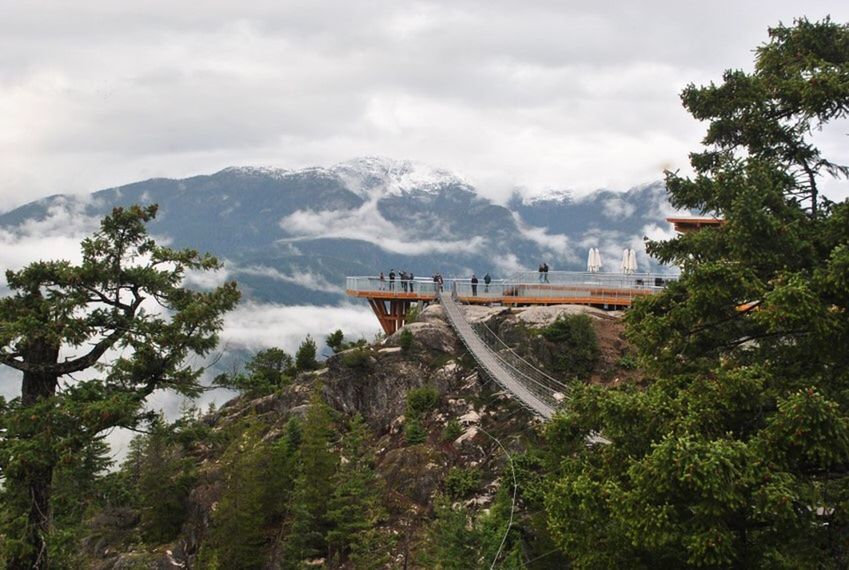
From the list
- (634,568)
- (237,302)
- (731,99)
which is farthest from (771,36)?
(237,302)

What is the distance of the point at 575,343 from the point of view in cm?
3186

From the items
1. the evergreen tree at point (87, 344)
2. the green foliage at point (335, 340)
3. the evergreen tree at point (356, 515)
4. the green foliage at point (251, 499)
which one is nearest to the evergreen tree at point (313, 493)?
the evergreen tree at point (356, 515)

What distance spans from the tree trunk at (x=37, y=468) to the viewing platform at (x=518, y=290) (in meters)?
26.9

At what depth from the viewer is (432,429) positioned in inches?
1167

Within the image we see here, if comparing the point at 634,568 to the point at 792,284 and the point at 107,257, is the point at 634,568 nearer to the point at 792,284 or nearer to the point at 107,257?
the point at 792,284

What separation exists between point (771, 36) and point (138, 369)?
49.4 ft

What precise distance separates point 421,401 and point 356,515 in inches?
333

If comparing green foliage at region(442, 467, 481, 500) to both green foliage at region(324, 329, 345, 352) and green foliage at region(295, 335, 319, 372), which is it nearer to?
green foliage at region(295, 335, 319, 372)

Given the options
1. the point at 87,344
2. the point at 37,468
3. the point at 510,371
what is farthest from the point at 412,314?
the point at 37,468

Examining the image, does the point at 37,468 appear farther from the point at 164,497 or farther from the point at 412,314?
the point at 412,314

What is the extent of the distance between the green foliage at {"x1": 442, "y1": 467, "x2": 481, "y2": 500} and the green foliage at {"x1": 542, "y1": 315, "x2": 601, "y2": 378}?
7.62 m

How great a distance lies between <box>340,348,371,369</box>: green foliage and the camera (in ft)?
112

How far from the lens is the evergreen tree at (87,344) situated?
42.8ft

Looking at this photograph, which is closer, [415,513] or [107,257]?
[107,257]
